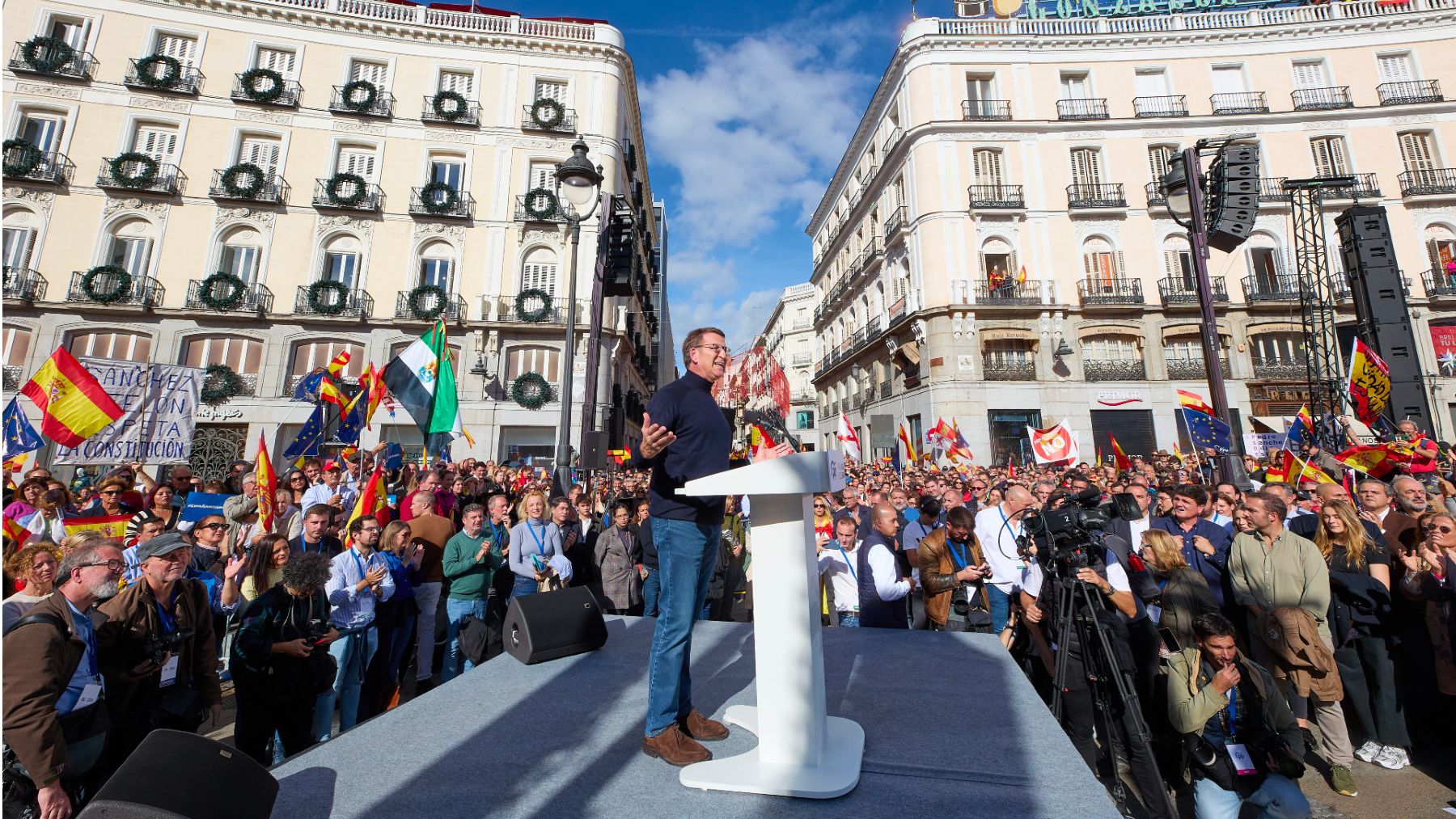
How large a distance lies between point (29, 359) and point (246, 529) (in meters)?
23.1

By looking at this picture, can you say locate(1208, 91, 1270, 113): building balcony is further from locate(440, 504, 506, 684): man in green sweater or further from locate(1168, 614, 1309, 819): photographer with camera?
locate(440, 504, 506, 684): man in green sweater

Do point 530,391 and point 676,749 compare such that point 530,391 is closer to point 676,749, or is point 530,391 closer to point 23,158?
point 23,158

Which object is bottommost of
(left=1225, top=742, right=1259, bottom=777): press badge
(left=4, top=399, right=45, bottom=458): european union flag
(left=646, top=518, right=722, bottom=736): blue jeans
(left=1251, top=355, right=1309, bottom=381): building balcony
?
(left=1225, top=742, right=1259, bottom=777): press badge

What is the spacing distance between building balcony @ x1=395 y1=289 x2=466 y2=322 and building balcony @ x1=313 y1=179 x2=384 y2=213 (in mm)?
3602

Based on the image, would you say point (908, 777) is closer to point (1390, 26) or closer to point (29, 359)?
point (29, 359)

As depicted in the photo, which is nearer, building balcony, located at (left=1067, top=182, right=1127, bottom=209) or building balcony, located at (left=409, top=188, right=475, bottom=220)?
building balcony, located at (left=409, top=188, right=475, bottom=220)

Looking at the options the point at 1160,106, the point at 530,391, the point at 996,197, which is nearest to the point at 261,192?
the point at 530,391

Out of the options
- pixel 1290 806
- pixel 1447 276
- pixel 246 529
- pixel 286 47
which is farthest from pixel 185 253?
pixel 1447 276

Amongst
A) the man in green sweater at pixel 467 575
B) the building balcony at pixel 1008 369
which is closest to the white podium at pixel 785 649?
the man in green sweater at pixel 467 575

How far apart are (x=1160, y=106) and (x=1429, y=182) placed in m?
10.5

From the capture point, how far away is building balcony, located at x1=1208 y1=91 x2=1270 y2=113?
81.4 feet

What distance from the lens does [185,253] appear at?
2136cm

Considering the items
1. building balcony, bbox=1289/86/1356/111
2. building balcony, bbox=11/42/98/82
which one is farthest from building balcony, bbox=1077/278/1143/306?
building balcony, bbox=11/42/98/82

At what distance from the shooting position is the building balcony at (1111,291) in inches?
917
